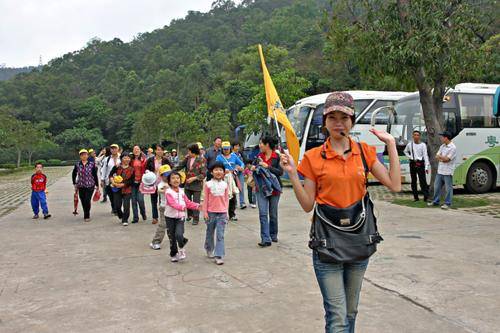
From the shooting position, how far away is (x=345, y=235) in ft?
9.61

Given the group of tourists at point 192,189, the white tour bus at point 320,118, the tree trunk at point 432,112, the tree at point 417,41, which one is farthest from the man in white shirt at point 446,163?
the white tour bus at point 320,118

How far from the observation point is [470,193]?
48.8 ft

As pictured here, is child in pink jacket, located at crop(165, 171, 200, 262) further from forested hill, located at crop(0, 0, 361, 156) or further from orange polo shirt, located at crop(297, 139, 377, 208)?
forested hill, located at crop(0, 0, 361, 156)

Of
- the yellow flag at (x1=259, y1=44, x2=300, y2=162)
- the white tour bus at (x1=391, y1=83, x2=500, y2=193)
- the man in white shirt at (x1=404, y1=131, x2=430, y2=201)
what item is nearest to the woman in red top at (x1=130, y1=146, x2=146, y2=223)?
the yellow flag at (x1=259, y1=44, x2=300, y2=162)

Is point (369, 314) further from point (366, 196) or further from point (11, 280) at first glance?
point (11, 280)

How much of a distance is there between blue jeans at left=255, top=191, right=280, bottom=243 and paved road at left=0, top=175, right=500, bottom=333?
0.26 metres

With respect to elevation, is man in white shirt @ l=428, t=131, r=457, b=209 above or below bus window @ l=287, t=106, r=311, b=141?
below

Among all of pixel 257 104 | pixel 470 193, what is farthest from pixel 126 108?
pixel 470 193

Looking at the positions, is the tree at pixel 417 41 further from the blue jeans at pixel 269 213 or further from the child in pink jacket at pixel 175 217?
the child in pink jacket at pixel 175 217

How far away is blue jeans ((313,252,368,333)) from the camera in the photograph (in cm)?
296

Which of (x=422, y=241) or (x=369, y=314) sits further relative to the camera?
(x=422, y=241)

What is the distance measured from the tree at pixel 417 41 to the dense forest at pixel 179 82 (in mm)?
604

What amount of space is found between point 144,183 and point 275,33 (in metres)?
86.5

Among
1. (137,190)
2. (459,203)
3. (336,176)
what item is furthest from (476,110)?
(336,176)
